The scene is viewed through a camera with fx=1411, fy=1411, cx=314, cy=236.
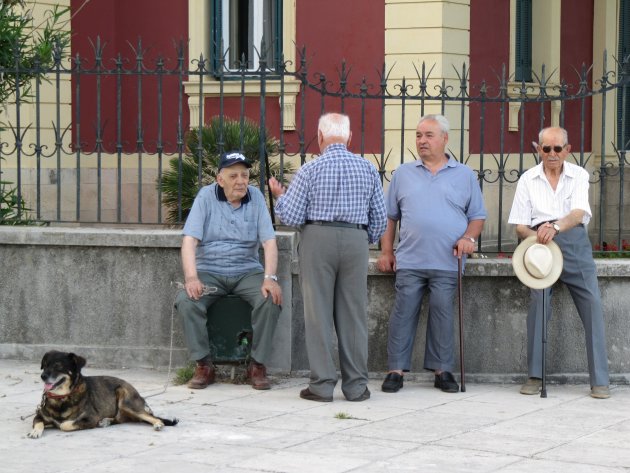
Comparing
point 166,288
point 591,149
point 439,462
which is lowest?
point 439,462

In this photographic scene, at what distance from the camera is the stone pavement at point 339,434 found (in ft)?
23.1

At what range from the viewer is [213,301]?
9289mm

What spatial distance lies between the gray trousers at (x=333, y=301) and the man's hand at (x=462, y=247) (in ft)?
2.17

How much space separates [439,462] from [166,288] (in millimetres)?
3333

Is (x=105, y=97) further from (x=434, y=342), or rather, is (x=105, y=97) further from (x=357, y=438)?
(x=357, y=438)

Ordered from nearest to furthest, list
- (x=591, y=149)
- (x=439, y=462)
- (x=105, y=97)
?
(x=439, y=462) → (x=105, y=97) → (x=591, y=149)

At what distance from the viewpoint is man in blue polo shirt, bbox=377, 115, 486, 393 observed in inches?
363

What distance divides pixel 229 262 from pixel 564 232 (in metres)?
2.20

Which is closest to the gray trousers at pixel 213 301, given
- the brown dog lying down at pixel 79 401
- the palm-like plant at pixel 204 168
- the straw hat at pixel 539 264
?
the brown dog lying down at pixel 79 401

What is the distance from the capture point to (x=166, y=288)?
988 cm

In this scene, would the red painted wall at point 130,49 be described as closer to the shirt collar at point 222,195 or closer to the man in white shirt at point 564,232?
the shirt collar at point 222,195

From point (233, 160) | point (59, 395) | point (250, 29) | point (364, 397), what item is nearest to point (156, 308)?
point (233, 160)

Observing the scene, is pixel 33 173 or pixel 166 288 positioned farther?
pixel 33 173

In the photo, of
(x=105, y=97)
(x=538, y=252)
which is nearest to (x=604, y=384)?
(x=538, y=252)
